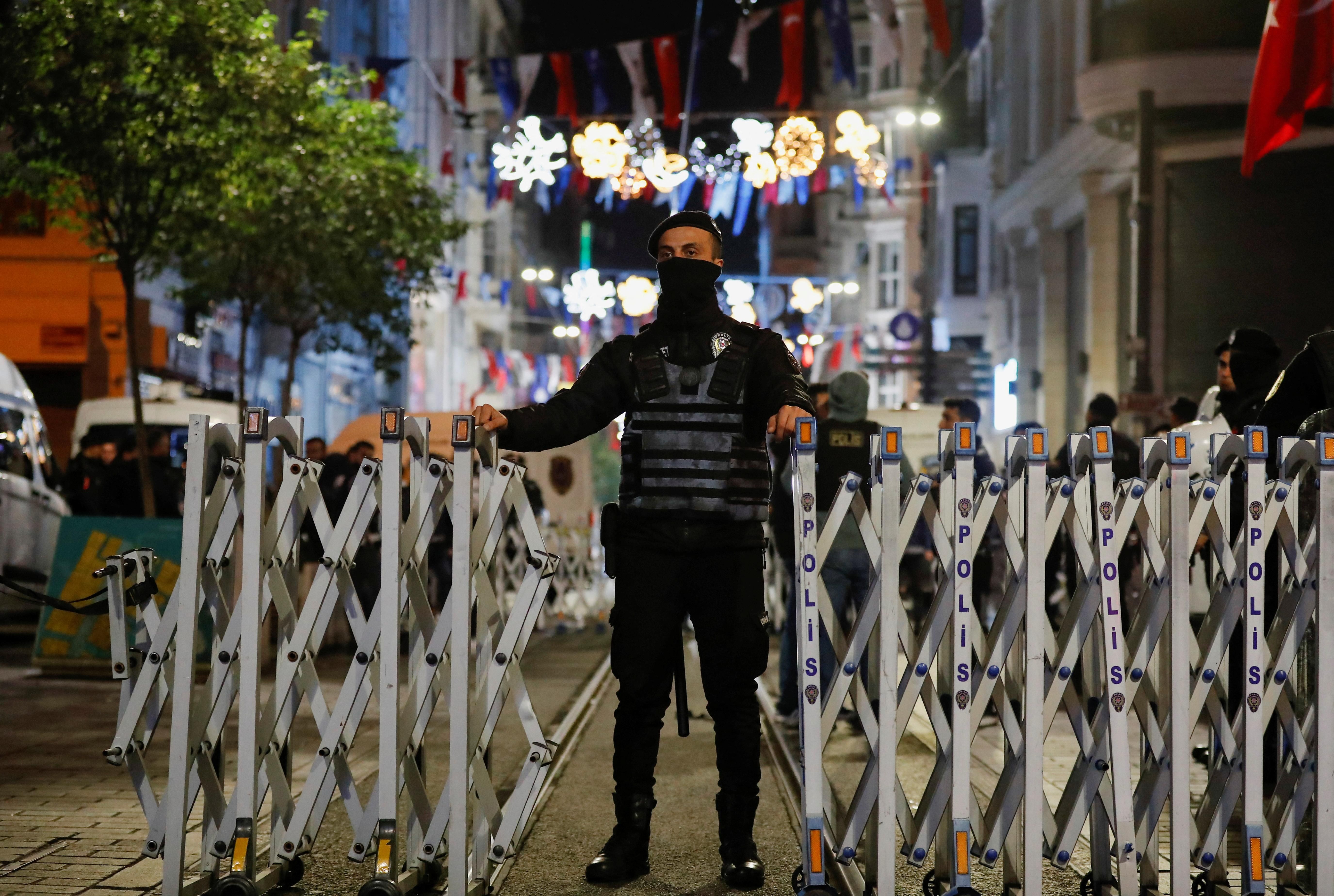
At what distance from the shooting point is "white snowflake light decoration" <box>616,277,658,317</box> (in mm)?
21969

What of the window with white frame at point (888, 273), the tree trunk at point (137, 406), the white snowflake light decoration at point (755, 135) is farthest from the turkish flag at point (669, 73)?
the window with white frame at point (888, 273)

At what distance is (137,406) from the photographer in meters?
13.2

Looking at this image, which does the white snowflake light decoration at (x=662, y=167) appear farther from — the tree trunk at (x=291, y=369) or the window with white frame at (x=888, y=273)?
the window with white frame at (x=888, y=273)

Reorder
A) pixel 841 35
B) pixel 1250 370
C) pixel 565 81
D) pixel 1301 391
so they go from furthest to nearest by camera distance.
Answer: pixel 565 81, pixel 841 35, pixel 1250 370, pixel 1301 391

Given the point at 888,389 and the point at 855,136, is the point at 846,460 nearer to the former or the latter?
the point at 855,136

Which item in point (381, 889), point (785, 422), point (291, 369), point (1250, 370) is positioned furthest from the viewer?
point (291, 369)

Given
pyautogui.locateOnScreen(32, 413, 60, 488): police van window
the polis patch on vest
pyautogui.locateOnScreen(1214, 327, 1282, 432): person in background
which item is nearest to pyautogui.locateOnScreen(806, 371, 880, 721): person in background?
the polis patch on vest

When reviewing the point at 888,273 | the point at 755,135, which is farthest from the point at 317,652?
the point at 888,273

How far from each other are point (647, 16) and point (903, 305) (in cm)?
1645

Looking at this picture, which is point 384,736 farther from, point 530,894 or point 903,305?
point 903,305

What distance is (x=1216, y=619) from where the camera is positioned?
4469 mm

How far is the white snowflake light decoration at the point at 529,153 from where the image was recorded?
20.3 m

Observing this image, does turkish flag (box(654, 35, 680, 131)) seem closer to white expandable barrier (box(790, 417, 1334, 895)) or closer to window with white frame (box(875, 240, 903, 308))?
white expandable barrier (box(790, 417, 1334, 895))

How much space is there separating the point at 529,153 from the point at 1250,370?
14.4 meters
